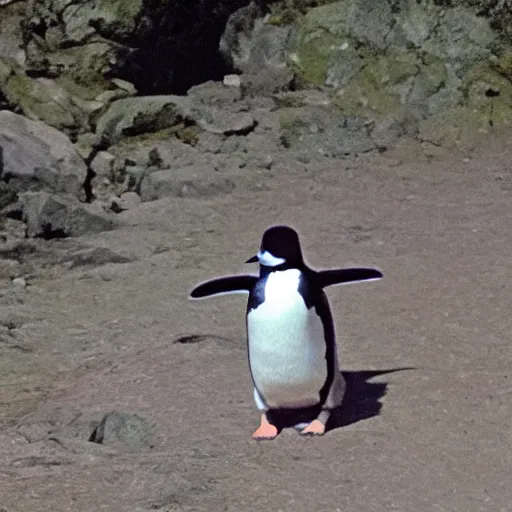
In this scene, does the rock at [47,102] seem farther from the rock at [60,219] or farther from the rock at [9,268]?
the rock at [9,268]

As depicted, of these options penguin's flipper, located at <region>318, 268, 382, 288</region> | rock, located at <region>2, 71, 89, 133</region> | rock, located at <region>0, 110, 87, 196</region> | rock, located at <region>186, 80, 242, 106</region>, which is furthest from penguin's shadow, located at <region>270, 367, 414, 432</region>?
rock, located at <region>2, 71, 89, 133</region>

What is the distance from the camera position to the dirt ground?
3020mm

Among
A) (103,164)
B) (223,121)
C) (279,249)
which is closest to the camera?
(279,249)

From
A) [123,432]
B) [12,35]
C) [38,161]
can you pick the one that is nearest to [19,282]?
[38,161]

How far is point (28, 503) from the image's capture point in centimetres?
296

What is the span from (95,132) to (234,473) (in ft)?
15.9

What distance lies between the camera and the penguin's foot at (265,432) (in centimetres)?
329

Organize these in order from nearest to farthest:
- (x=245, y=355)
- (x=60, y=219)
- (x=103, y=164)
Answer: (x=245, y=355)
(x=60, y=219)
(x=103, y=164)

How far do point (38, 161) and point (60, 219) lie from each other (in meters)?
0.68

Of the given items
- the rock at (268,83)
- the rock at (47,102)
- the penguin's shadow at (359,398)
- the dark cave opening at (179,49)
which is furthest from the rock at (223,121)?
the penguin's shadow at (359,398)

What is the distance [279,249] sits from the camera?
3131mm

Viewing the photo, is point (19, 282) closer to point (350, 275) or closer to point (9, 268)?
point (9, 268)

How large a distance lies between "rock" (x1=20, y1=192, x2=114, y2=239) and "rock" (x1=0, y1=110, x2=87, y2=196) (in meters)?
0.34

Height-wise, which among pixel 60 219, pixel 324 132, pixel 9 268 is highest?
pixel 324 132
